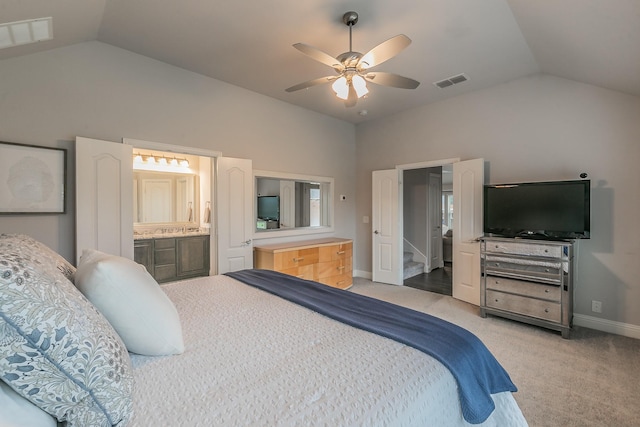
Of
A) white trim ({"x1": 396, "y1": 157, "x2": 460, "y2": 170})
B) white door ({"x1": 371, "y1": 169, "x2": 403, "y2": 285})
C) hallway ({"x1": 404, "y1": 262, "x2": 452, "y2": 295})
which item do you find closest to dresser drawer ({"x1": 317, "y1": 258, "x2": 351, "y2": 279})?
white door ({"x1": 371, "y1": 169, "x2": 403, "y2": 285})

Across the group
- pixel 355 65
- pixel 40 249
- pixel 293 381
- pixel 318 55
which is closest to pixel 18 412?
pixel 293 381

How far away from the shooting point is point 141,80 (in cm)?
312

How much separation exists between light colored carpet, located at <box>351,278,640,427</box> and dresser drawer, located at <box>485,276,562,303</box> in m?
0.38

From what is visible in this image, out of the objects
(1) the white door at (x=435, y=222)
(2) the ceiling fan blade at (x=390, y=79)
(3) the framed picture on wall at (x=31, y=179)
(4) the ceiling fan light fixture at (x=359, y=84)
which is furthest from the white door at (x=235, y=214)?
(1) the white door at (x=435, y=222)

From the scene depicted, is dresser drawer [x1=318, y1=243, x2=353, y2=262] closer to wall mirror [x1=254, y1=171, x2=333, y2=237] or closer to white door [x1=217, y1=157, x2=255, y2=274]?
wall mirror [x1=254, y1=171, x2=333, y2=237]

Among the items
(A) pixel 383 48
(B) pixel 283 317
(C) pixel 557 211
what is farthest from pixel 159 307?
(C) pixel 557 211

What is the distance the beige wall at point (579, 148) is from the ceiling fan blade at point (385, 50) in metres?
2.44

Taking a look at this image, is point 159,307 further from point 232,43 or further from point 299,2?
point 232,43

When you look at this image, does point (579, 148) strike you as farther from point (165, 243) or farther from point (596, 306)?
point (165, 243)

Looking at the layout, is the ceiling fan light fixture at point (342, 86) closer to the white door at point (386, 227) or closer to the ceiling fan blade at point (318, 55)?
the ceiling fan blade at point (318, 55)

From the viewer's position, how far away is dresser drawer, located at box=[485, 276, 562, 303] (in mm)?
2939

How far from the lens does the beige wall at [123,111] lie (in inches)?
99.1

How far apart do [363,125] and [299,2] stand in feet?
10.8

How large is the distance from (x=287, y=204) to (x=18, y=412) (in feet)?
13.0
